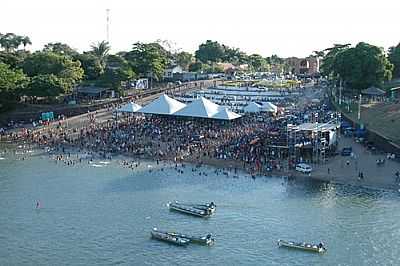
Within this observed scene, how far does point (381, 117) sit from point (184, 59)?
71921 millimetres

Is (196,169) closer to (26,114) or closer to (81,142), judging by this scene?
(81,142)

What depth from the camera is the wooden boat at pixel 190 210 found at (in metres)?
38.2

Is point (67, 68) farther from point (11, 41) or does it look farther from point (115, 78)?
point (11, 41)

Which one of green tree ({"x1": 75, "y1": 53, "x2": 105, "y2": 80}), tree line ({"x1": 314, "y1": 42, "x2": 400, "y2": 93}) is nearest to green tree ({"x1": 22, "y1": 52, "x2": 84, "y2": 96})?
green tree ({"x1": 75, "y1": 53, "x2": 105, "y2": 80})

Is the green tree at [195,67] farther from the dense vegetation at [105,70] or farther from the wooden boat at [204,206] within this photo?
the wooden boat at [204,206]

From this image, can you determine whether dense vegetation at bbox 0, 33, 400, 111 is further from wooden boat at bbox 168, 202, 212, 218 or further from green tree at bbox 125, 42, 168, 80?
wooden boat at bbox 168, 202, 212, 218

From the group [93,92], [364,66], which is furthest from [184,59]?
[364,66]

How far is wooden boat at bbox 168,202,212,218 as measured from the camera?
38156 mm

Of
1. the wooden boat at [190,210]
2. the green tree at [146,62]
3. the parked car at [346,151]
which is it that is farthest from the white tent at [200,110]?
the green tree at [146,62]

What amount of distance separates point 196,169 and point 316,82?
54.7 m

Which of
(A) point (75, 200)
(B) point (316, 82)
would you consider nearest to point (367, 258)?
(A) point (75, 200)

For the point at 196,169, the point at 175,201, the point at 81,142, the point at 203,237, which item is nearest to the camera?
the point at 203,237

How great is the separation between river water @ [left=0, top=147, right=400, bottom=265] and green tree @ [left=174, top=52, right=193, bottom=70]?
241 feet

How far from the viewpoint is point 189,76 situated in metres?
101
